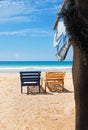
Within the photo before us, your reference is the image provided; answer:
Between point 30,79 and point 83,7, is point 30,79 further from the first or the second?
point 83,7

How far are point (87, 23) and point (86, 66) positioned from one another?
0.44 meters

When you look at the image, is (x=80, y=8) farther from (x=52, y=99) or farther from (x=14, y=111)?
(x=52, y=99)

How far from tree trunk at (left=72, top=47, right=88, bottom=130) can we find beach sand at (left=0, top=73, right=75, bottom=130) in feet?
12.8

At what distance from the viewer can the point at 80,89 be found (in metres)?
3.47

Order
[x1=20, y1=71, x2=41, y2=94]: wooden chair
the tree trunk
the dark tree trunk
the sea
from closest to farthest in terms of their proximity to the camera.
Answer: the dark tree trunk
the tree trunk
[x1=20, y1=71, x2=41, y2=94]: wooden chair
the sea

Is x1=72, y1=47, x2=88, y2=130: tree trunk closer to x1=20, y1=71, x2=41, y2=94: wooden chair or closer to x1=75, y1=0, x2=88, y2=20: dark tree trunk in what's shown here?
x1=75, y1=0, x2=88, y2=20: dark tree trunk

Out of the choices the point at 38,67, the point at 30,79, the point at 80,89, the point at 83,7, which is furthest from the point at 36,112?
the point at 38,67

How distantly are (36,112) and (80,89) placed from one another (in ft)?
20.2

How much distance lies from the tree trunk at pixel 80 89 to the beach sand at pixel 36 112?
3909 mm

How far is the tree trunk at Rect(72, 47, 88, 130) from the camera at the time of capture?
339 cm

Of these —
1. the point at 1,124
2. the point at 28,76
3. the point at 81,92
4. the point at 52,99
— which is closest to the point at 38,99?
the point at 52,99

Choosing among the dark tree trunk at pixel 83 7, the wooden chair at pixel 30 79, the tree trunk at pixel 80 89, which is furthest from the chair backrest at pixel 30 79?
the dark tree trunk at pixel 83 7

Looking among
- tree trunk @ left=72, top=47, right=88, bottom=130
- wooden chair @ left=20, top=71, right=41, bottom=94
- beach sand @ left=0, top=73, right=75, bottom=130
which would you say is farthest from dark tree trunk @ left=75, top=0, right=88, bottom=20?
wooden chair @ left=20, top=71, right=41, bottom=94

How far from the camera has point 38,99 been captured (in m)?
12.2
